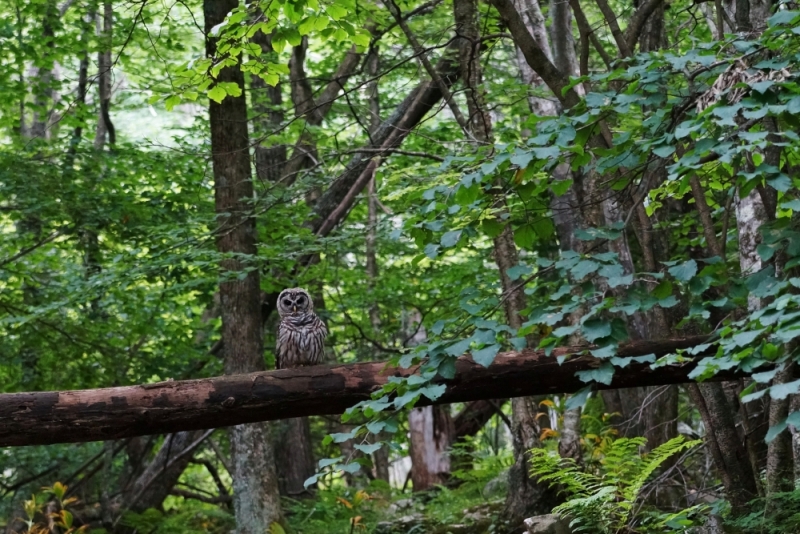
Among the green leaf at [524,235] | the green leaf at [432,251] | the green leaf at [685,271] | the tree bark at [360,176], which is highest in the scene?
the tree bark at [360,176]

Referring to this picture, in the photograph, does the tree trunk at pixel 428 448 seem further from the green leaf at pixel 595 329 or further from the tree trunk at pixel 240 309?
the green leaf at pixel 595 329

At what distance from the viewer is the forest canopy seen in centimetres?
290

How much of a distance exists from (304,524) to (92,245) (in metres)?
3.86

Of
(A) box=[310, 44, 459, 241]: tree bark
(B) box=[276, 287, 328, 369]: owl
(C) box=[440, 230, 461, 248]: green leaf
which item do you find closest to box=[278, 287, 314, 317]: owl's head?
(B) box=[276, 287, 328, 369]: owl

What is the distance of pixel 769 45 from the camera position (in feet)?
9.54

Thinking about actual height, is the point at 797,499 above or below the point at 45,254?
below

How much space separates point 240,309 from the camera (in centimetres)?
706

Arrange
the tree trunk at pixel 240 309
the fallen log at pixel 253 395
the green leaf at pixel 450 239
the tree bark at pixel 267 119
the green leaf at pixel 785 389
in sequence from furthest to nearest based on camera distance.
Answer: the tree bark at pixel 267 119 → the tree trunk at pixel 240 309 → the fallen log at pixel 253 395 → the green leaf at pixel 450 239 → the green leaf at pixel 785 389

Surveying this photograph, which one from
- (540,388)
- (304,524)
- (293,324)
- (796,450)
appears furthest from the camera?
(304,524)

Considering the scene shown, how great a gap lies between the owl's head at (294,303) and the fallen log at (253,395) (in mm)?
2344

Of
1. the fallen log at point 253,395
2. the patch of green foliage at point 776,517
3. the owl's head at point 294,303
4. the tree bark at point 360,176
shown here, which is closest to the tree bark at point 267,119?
the tree bark at point 360,176

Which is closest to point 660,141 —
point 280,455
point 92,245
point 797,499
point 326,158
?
point 797,499

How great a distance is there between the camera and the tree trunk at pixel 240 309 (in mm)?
6961

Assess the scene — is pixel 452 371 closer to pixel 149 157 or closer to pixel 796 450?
pixel 796 450
